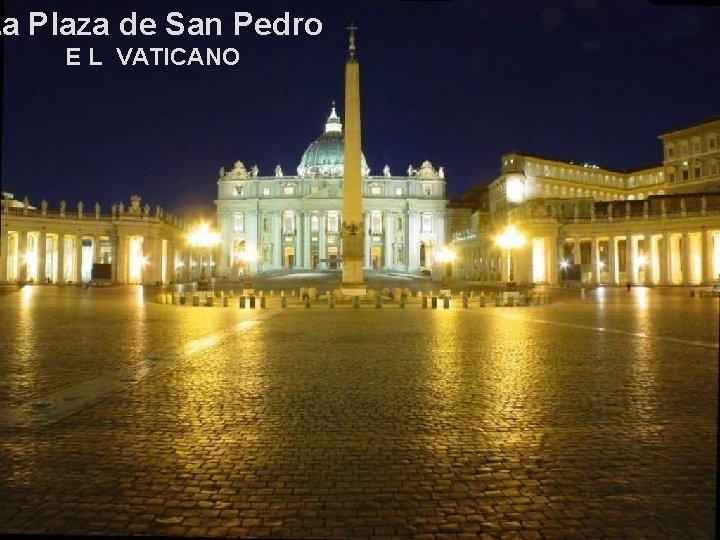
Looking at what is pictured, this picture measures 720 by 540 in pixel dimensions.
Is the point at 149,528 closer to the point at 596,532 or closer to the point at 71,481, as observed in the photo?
the point at 71,481

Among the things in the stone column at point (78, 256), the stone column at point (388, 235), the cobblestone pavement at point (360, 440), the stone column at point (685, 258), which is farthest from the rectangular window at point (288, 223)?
the cobblestone pavement at point (360, 440)

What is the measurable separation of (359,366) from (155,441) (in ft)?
19.6

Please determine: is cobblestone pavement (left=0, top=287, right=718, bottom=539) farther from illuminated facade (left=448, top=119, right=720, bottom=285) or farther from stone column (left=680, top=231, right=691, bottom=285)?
stone column (left=680, top=231, right=691, bottom=285)

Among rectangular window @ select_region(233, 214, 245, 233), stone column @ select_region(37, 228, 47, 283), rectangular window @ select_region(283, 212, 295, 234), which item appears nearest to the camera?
stone column @ select_region(37, 228, 47, 283)

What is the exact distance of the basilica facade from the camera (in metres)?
129

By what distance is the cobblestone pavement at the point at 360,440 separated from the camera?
518cm

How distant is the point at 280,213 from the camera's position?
130375 millimetres

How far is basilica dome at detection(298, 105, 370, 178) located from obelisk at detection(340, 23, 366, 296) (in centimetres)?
9151

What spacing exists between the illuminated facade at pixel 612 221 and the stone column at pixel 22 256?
50957mm

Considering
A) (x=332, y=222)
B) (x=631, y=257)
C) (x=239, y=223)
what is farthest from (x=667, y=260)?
(x=239, y=223)

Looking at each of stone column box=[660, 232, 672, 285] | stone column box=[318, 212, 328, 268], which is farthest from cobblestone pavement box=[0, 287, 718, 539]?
stone column box=[318, 212, 328, 268]

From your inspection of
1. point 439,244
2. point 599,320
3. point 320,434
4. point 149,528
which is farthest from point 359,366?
point 439,244

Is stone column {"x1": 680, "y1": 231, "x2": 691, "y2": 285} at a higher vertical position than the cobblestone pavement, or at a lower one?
higher

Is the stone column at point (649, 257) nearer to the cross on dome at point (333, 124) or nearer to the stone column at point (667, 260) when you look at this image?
the stone column at point (667, 260)
